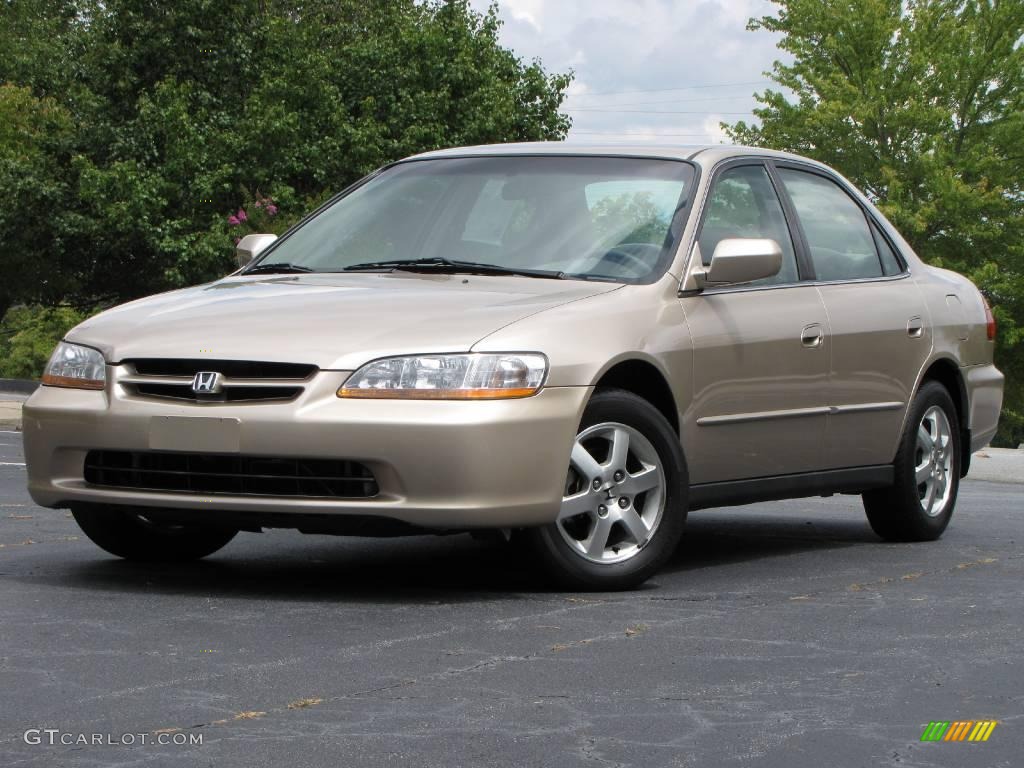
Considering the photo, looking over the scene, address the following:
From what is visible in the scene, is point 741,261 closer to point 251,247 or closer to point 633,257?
point 633,257

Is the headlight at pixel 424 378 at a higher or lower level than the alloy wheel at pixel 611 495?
higher

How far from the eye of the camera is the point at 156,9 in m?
37.7

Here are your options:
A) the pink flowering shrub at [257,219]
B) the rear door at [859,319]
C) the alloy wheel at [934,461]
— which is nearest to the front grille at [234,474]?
the rear door at [859,319]

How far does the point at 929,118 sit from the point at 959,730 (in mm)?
37754

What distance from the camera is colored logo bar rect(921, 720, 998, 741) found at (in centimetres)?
402

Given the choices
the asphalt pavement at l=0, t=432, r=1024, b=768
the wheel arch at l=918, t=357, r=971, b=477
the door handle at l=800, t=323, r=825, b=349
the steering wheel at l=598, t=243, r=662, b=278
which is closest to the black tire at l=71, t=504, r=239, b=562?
the asphalt pavement at l=0, t=432, r=1024, b=768

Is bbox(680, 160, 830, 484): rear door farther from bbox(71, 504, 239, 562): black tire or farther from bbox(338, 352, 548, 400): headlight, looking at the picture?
bbox(71, 504, 239, 562): black tire

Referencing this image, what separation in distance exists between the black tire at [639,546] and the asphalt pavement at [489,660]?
9 cm

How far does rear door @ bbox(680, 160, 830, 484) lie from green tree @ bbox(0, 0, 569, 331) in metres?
27.7

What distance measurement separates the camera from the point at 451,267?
6.83 metres

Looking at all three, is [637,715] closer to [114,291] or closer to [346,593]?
[346,593]

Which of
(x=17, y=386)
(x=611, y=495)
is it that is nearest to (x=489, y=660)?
(x=611, y=495)

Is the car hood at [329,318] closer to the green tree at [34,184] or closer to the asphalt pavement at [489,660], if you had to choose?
the asphalt pavement at [489,660]

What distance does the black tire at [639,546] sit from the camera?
6070mm
